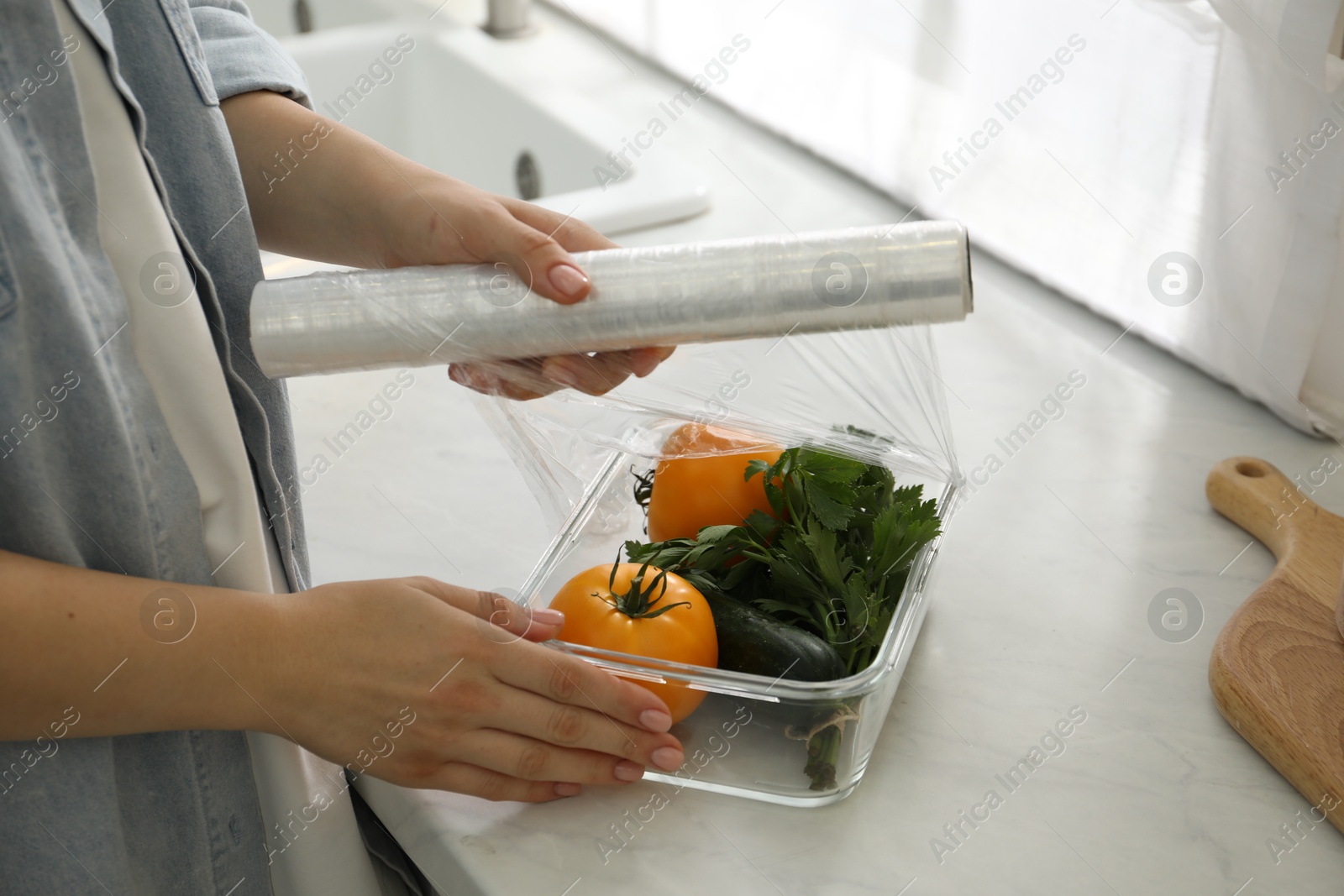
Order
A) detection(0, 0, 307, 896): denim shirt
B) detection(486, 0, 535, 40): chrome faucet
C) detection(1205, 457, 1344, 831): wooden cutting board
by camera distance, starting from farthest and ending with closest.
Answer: detection(486, 0, 535, 40): chrome faucet, detection(1205, 457, 1344, 831): wooden cutting board, detection(0, 0, 307, 896): denim shirt

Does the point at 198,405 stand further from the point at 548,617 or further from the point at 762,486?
the point at 762,486

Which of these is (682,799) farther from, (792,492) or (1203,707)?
(1203,707)

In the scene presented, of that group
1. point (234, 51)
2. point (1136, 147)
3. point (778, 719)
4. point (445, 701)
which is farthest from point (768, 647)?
point (1136, 147)

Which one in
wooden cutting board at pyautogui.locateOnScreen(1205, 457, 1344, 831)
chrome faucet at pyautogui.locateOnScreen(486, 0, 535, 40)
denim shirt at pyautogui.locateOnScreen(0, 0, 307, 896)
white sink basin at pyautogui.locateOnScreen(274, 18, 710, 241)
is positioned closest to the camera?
denim shirt at pyautogui.locateOnScreen(0, 0, 307, 896)

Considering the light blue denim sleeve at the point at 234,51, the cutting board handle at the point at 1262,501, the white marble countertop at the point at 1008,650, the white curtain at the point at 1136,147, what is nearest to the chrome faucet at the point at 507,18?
the white curtain at the point at 1136,147

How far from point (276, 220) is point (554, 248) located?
24cm

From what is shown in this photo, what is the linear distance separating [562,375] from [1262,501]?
1.59 feet

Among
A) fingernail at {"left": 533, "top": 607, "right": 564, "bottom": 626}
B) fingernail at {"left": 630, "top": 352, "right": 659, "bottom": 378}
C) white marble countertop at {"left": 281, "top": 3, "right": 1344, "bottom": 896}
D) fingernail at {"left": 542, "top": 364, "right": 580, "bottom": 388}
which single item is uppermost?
fingernail at {"left": 630, "top": 352, "right": 659, "bottom": 378}

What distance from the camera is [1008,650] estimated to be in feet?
2.29

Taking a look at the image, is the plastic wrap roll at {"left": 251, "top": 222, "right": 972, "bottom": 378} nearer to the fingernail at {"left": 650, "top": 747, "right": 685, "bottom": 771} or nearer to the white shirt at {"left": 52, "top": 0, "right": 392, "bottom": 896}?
the white shirt at {"left": 52, "top": 0, "right": 392, "bottom": 896}

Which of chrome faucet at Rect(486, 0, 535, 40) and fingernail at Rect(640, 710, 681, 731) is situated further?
chrome faucet at Rect(486, 0, 535, 40)

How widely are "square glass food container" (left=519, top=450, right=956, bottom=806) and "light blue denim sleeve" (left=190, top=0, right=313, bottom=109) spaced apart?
343 millimetres

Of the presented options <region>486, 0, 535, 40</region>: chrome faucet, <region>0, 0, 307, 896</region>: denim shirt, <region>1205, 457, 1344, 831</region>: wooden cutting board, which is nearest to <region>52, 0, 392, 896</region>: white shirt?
<region>0, 0, 307, 896</region>: denim shirt

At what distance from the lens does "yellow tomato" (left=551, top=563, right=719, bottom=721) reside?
58 cm
